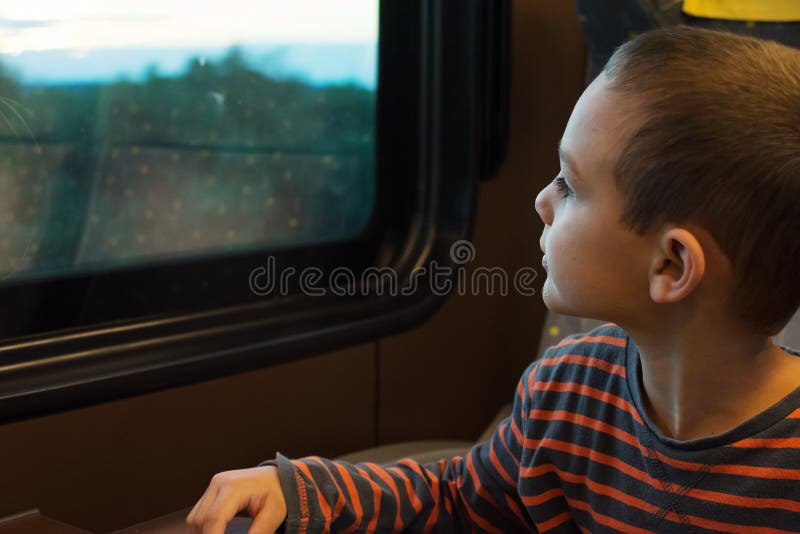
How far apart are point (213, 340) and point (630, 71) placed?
78cm

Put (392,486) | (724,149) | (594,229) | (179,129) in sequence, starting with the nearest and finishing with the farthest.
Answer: (724,149)
(594,229)
(392,486)
(179,129)

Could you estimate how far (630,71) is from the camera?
0.85m

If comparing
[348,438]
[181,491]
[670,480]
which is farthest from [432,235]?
[670,480]

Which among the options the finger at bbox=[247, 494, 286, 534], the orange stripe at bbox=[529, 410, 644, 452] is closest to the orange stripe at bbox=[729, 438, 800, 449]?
the orange stripe at bbox=[529, 410, 644, 452]

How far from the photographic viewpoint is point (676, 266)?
87 cm

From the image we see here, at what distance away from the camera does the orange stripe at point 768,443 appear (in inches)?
34.1

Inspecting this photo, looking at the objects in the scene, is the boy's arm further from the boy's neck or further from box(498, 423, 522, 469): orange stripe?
the boy's neck

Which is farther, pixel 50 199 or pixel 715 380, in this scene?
pixel 50 199

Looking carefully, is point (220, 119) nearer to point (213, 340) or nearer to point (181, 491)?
point (213, 340)

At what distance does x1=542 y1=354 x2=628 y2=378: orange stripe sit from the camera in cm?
99

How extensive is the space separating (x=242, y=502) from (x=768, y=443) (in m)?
0.49

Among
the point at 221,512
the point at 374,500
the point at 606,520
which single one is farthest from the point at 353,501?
the point at 606,520

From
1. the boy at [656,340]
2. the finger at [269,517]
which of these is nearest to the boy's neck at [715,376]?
the boy at [656,340]

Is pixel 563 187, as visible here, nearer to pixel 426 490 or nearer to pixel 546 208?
pixel 546 208
